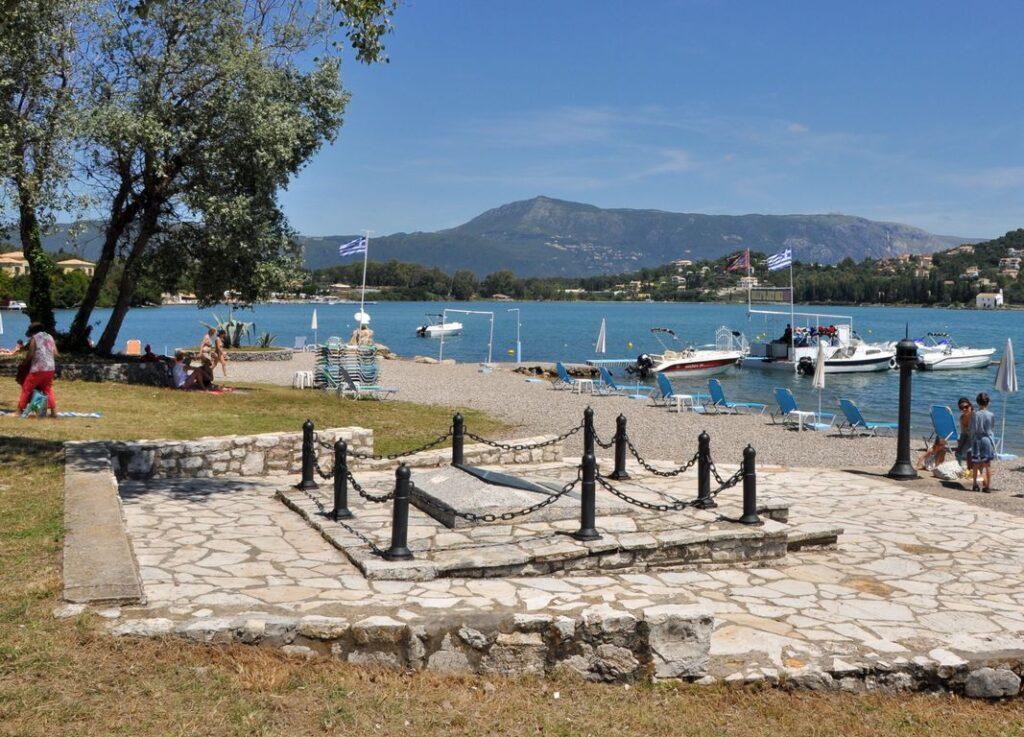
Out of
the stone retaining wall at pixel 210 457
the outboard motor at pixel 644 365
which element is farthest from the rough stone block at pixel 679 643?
the outboard motor at pixel 644 365

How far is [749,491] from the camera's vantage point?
26.3 feet

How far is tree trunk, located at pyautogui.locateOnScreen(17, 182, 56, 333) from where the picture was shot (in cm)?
1941

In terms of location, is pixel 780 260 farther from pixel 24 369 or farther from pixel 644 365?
pixel 24 369

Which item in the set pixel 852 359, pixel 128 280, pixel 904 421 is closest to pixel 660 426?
pixel 904 421

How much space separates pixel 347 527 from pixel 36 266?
15706 mm

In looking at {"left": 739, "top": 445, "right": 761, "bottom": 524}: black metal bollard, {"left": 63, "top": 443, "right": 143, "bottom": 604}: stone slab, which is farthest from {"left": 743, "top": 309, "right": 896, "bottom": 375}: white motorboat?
{"left": 63, "top": 443, "right": 143, "bottom": 604}: stone slab

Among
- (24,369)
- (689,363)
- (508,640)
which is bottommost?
(689,363)

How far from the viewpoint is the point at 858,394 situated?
37.7 m

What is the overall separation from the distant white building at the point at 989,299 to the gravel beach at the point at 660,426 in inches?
5546

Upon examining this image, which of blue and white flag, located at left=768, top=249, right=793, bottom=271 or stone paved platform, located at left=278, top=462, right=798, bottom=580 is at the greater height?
blue and white flag, located at left=768, top=249, right=793, bottom=271

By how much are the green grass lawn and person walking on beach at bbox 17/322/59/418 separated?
7.41 meters

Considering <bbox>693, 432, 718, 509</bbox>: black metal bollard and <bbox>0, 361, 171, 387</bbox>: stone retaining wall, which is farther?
<bbox>0, 361, 171, 387</bbox>: stone retaining wall

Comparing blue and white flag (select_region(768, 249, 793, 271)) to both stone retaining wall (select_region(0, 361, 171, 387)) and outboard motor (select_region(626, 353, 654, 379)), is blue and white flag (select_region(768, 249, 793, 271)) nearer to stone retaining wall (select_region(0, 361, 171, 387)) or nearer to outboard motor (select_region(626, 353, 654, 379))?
outboard motor (select_region(626, 353, 654, 379))

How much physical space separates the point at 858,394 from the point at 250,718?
36.8 metres
